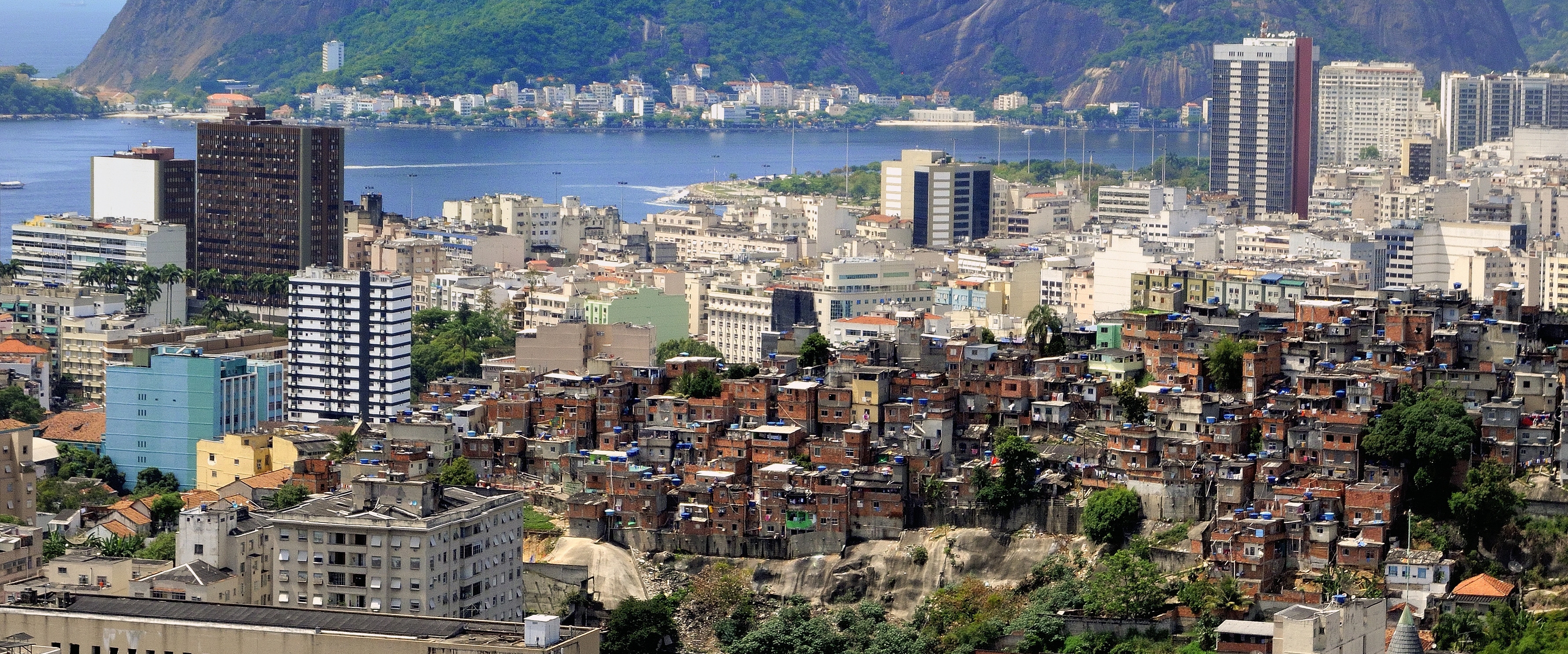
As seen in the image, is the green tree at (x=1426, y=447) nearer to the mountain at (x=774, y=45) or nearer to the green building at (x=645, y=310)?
the green building at (x=645, y=310)

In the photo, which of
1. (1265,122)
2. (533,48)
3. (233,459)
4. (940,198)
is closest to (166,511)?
(233,459)

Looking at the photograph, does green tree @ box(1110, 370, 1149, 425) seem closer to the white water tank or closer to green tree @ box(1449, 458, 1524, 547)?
green tree @ box(1449, 458, 1524, 547)

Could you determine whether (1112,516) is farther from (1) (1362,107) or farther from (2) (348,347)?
(1) (1362,107)

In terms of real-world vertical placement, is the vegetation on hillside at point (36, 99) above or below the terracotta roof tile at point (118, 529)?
above

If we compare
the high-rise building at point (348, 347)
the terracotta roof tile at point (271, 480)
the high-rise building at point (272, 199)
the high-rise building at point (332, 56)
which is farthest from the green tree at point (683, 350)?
the high-rise building at point (332, 56)

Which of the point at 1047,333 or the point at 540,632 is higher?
the point at 1047,333

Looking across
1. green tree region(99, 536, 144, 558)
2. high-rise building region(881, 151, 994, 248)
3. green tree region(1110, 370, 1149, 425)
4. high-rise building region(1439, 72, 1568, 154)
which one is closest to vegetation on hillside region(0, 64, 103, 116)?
high-rise building region(1439, 72, 1568, 154)
